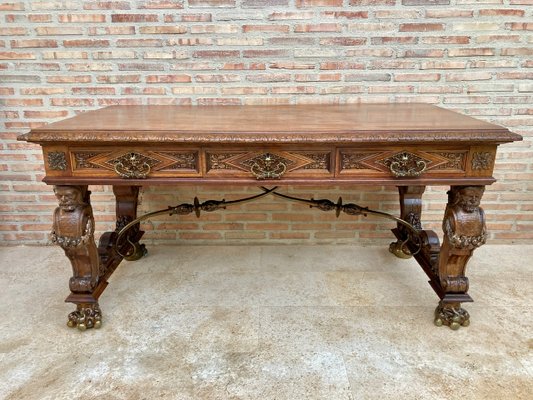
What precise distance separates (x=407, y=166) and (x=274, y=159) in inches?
20.7

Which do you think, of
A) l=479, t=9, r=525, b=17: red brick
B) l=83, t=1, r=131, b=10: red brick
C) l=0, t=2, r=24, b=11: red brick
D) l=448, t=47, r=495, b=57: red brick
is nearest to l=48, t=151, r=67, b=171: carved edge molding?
l=83, t=1, r=131, b=10: red brick

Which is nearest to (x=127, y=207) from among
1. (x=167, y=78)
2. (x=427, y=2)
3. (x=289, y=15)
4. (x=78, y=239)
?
(x=78, y=239)

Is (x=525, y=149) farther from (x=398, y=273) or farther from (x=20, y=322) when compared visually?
(x=20, y=322)

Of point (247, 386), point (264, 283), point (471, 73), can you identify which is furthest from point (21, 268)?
point (471, 73)

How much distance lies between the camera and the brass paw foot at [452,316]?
1719 mm

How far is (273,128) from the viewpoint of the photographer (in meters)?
1.52

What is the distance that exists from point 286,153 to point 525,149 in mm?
1684

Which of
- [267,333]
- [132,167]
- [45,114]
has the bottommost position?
[267,333]

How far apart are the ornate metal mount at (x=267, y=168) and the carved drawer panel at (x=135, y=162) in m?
0.23

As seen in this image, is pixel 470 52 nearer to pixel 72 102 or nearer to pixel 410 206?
pixel 410 206

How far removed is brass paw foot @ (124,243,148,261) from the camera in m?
2.31

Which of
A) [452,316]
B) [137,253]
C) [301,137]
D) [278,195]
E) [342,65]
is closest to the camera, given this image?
[301,137]

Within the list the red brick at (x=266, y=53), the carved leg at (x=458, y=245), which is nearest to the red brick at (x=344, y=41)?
the red brick at (x=266, y=53)

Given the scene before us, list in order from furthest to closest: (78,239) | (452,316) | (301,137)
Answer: (452,316) → (78,239) → (301,137)
